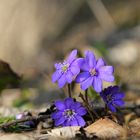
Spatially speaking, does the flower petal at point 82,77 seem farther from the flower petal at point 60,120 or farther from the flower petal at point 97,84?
the flower petal at point 60,120

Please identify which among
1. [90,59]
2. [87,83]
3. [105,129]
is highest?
[90,59]

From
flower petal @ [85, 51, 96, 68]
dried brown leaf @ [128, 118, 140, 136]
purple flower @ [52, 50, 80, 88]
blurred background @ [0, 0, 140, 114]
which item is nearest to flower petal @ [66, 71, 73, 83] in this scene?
purple flower @ [52, 50, 80, 88]

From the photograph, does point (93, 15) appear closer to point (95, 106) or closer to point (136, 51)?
point (136, 51)

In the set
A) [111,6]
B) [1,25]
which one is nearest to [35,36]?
[1,25]

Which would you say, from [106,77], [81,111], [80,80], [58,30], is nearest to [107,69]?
[106,77]

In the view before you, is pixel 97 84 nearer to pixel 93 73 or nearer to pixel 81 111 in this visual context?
pixel 93 73

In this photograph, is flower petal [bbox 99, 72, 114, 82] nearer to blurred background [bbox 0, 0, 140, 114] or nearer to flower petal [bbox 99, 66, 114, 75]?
flower petal [bbox 99, 66, 114, 75]

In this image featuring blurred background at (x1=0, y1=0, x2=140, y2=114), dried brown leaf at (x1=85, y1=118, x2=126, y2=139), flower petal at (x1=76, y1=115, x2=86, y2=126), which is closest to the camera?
dried brown leaf at (x1=85, y1=118, x2=126, y2=139)

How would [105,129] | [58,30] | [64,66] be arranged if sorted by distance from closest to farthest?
[105,129] → [64,66] → [58,30]
